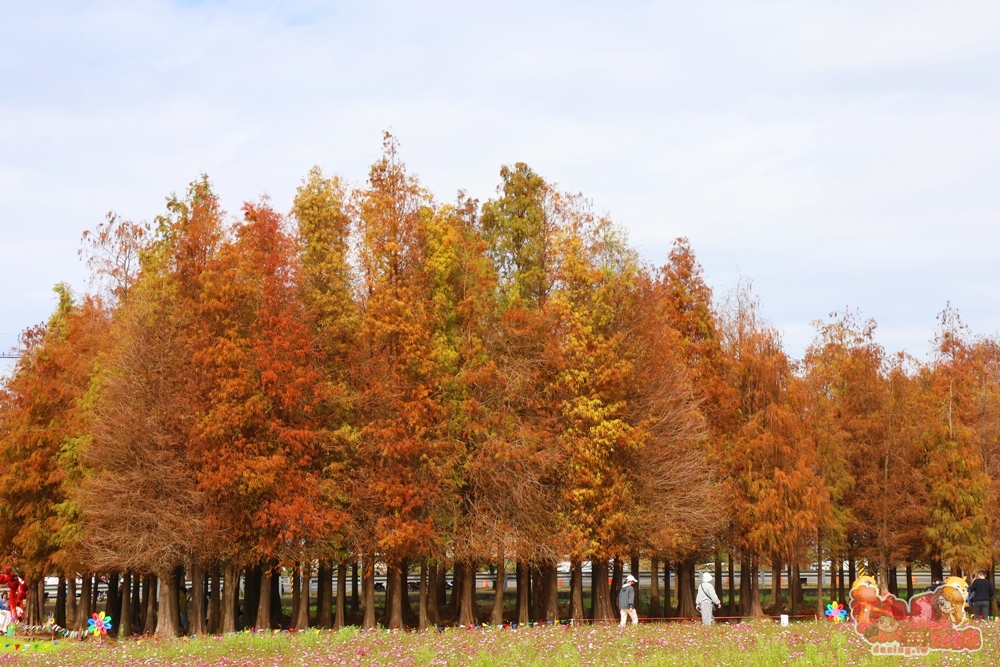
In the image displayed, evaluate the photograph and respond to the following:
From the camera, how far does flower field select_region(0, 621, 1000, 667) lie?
19906mm

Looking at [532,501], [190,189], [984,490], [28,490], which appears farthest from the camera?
[984,490]

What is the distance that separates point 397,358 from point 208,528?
7.94 meters

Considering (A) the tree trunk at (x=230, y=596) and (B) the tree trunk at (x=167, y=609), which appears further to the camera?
(A) the tree trunk at (x=230, y=596)

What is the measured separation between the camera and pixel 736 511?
138 feet

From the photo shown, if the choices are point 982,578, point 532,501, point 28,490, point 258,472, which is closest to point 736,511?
point 532,501

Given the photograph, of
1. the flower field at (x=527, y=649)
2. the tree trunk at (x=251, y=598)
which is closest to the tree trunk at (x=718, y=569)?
the tree trunk at (x=251, y=598)

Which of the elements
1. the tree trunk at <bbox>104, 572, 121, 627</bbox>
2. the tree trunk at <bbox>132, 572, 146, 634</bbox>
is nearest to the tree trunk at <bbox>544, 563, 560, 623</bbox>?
the tree trunk at <bbox>132, 572, 146, 634</bbox>

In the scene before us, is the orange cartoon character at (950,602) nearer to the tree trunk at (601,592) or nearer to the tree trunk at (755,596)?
the tree trunk at (601,592)

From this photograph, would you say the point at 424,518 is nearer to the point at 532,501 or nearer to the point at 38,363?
the point at 532,501

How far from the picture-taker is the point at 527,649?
22.1m

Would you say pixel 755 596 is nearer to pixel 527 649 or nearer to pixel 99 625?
pixel 527 649

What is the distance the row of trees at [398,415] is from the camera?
35.7 metres

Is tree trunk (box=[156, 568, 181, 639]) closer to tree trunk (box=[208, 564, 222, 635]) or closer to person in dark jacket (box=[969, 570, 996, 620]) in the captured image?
tree trunk (box=[208, 564, 222, 635])
